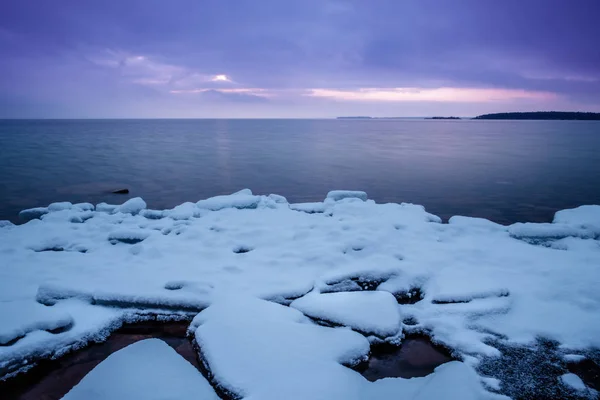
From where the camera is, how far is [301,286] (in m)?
4.05

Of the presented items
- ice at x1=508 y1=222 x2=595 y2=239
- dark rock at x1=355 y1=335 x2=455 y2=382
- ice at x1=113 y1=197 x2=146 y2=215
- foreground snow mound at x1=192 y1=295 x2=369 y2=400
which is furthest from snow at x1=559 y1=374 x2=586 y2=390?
ice at x1=113 y1=197 x2=146 y2=215

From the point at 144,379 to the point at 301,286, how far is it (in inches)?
72.9

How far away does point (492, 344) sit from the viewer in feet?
10.4

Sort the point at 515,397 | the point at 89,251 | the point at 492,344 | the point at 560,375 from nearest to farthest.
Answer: the point at 515,397 < the point at 560,375 < the point at 492,344 < the point at 89,251

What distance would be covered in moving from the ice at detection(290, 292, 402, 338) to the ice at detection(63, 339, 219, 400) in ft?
4.08

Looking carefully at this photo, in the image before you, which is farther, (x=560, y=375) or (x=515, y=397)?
(x=560, y=375)

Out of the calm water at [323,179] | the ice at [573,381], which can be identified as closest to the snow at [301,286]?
the ice at [573,381]

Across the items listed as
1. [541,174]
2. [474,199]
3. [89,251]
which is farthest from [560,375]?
[541,174]

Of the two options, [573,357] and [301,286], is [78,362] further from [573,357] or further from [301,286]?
[573,357]

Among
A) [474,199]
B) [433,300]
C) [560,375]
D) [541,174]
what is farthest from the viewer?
[541,174]

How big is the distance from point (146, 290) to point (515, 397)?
3.58m

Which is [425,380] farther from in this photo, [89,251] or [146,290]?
[89,251]

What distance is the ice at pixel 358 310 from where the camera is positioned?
330 centimetres

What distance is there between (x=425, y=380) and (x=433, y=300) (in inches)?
50.6
